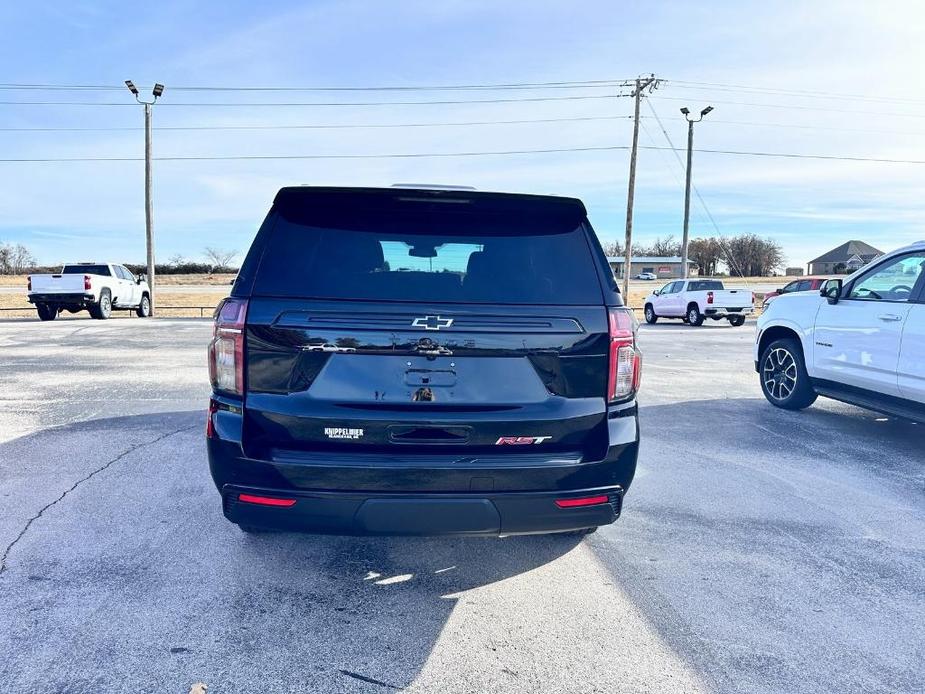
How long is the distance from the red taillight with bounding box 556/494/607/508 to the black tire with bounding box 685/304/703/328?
71.5ft

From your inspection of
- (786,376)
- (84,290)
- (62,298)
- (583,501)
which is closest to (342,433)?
(583,501)

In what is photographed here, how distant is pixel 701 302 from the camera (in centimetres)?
2319

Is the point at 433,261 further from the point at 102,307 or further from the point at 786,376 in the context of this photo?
the point at 102,307

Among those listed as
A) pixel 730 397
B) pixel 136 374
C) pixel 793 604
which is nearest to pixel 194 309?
pixel 136 374

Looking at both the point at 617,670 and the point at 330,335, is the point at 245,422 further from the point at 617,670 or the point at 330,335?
the point at 617,670

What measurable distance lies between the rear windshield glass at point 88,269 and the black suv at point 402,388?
21874 mm

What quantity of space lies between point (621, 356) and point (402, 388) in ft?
3.36

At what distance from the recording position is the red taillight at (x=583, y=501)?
292cm

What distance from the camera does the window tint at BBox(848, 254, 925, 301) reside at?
598 centimetres

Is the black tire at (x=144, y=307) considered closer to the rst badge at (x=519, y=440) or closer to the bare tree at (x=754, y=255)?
the rst badge at (x=519, y=440)

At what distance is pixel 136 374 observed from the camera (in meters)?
9.99

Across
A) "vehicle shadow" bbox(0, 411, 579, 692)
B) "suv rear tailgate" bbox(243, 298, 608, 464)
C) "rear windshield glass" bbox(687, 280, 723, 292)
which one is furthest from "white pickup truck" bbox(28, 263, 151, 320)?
"suv rear tailgate" bbox(243, 298, 608, 464)

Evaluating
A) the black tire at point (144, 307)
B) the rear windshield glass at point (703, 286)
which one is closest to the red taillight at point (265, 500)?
the rear windshield glass at point (703, 286)

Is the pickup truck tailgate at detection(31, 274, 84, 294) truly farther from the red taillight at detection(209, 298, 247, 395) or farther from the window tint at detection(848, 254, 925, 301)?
the window tint at detection(848, 254, 925, 301)
